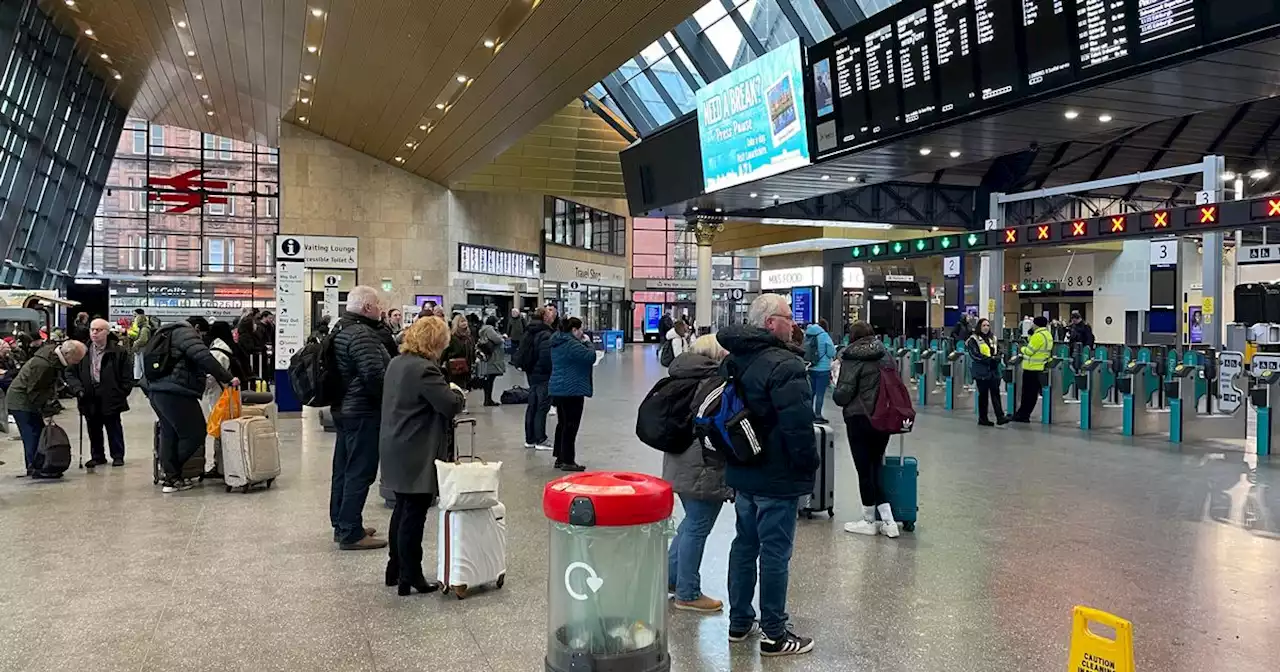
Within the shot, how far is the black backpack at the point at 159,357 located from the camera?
7.05 metres

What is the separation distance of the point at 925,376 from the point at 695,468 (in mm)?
11410

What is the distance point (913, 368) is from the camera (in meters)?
15.9

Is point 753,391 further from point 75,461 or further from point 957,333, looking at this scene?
point 957,333

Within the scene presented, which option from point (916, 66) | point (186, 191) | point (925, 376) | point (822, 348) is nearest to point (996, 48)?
point (916, 66)

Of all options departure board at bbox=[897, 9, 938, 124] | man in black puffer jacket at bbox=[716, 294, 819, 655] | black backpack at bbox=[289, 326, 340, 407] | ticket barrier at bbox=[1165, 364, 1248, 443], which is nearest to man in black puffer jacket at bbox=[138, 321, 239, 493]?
black backpack at bbox=[289, 326, 340, 407]

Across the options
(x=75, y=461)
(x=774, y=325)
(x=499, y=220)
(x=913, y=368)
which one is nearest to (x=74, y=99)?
(x=499, y=220)

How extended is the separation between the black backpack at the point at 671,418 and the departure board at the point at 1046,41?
5.53 meters

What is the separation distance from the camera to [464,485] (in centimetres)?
438

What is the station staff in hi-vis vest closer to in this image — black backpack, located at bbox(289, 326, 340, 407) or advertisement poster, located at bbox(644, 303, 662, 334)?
black backpack, located at bbox(289, 326, 340, 407)

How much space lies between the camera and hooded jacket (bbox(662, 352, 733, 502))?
13.9 ft

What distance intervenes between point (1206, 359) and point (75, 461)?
Answer: 40.5ft

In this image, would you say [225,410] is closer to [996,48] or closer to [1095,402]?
[996,48]

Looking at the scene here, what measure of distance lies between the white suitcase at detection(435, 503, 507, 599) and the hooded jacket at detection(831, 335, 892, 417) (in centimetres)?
231

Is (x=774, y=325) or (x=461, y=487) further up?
(x=774, y=325)
